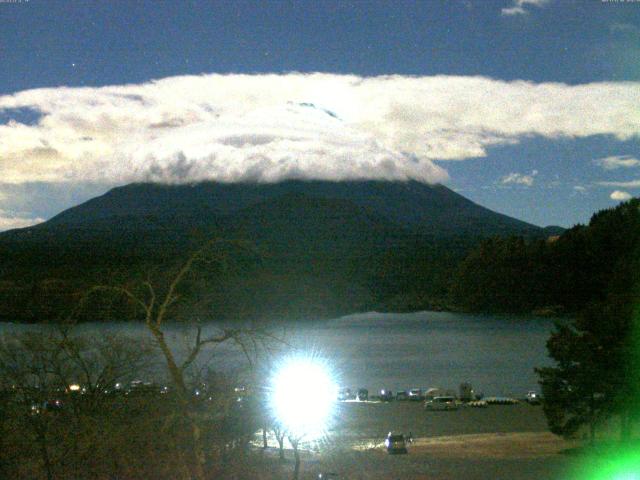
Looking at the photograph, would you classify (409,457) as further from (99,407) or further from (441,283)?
(441,283)

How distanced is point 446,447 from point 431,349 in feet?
178

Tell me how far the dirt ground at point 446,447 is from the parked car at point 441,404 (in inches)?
26.9

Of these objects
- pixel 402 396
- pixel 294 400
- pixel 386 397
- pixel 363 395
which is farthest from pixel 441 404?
pixel 294 400

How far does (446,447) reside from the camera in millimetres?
24266

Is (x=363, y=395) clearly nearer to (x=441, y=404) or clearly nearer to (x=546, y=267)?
(x=441, y=404)

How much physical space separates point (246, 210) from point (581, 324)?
132 m

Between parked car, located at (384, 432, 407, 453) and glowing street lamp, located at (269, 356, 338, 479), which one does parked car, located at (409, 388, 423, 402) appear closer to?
glowing street lamp, located at (269, 356, 338, 479)

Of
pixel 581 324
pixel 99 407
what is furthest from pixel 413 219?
pixel 99 407

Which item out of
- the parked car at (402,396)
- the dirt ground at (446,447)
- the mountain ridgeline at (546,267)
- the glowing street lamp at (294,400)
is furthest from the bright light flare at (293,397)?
the mountain ridgeline at (546,267)

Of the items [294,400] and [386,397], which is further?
[386,397]

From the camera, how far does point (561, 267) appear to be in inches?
4274

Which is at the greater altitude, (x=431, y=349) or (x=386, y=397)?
(x=431, y=349)

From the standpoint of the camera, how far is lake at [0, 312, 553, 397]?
55.6 m

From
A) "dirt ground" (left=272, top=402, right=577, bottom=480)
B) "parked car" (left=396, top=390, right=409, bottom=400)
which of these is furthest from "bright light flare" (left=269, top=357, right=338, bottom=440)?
"parked car" (left=396, top=390, right=409, bottom=400)
